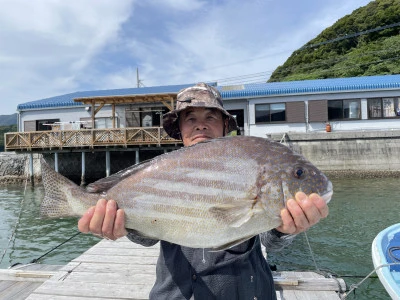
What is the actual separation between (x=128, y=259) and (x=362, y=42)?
5305 cm

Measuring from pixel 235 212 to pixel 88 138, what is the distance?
2000 cm

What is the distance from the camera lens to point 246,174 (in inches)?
73.3

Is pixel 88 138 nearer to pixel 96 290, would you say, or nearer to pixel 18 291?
pixel 18 291

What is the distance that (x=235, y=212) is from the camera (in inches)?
71.5

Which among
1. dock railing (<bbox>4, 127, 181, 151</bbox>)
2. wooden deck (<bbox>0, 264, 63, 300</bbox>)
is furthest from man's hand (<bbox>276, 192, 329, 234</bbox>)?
dock railing (<bbox>4, 127, 181, 151</bbox>)

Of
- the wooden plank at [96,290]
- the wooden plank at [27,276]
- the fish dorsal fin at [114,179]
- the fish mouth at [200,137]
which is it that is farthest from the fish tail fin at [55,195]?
the wooden plank at [27,276]

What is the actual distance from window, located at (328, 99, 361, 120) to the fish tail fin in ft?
71.4

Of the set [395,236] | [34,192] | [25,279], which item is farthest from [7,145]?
[395,236]

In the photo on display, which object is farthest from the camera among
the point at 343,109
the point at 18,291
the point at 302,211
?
the point at 343,109

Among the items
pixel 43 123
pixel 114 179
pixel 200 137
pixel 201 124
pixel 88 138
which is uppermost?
pixel 43 123

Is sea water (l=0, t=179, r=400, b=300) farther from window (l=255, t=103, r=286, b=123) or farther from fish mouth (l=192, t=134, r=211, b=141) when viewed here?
window (l=255, t=103, r=286, b=123)

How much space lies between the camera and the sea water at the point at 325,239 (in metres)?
7.04

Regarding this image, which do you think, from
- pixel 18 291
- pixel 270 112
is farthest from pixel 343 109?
pixel 18 291

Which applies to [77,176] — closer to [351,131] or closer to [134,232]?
[351,131]
